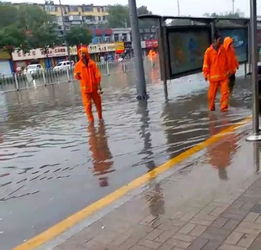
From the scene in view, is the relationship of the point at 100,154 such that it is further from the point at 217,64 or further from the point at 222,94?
the point at 217,64

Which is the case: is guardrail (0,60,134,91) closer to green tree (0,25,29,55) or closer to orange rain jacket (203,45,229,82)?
orange rain jacket (203,45,229,82)

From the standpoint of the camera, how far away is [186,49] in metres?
12.5

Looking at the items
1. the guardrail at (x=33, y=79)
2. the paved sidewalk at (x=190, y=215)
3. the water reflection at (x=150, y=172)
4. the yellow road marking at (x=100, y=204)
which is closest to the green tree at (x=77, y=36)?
the guardrail at (x=33, y=79)

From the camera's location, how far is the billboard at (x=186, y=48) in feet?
38.8

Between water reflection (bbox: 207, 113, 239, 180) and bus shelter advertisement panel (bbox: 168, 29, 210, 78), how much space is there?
454 centimetres

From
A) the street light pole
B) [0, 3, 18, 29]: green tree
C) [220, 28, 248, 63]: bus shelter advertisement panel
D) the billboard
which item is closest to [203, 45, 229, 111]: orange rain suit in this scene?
the billboard

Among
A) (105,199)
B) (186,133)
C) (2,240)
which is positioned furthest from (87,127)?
(2,240)

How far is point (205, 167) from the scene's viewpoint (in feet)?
17.3

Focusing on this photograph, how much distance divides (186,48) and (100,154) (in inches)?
264

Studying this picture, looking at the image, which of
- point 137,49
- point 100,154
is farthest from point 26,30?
point 100,154

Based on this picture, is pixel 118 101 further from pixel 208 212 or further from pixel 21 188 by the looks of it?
pixel 208 212

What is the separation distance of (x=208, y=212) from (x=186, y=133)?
3484 mm

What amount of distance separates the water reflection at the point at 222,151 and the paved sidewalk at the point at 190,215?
1.3 inches

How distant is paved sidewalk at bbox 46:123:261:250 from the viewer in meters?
3.47
